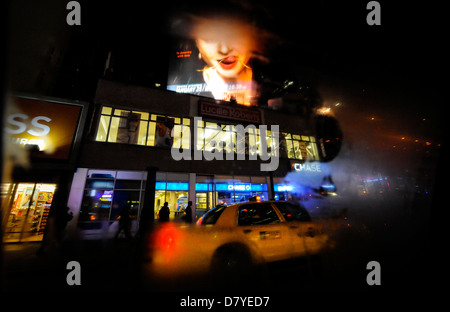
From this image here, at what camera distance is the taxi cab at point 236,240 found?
132 inches

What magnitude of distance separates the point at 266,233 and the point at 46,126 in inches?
452

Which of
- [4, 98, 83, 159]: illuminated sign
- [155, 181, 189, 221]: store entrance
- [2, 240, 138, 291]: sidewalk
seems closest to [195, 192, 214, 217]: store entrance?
[155, 181, 189, 221]: store entrance

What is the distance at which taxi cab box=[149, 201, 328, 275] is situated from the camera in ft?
11.0

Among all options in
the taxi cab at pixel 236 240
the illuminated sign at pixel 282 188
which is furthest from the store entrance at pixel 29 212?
the illuminated sign at pixel 282 188

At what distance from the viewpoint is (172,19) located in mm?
3154

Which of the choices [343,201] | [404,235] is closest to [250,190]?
[343,201]

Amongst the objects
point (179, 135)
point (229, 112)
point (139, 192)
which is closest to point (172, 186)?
point (139, 192)

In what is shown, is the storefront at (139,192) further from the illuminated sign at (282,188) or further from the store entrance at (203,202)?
the illuminated sign at (282,188)

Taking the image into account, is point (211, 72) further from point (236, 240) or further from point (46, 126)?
point (236, 240)

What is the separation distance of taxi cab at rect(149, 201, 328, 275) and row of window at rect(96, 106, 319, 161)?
8923mm

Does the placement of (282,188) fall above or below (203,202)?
above

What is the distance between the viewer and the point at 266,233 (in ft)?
12.2

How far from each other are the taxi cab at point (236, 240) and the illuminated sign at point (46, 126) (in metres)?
9.07
